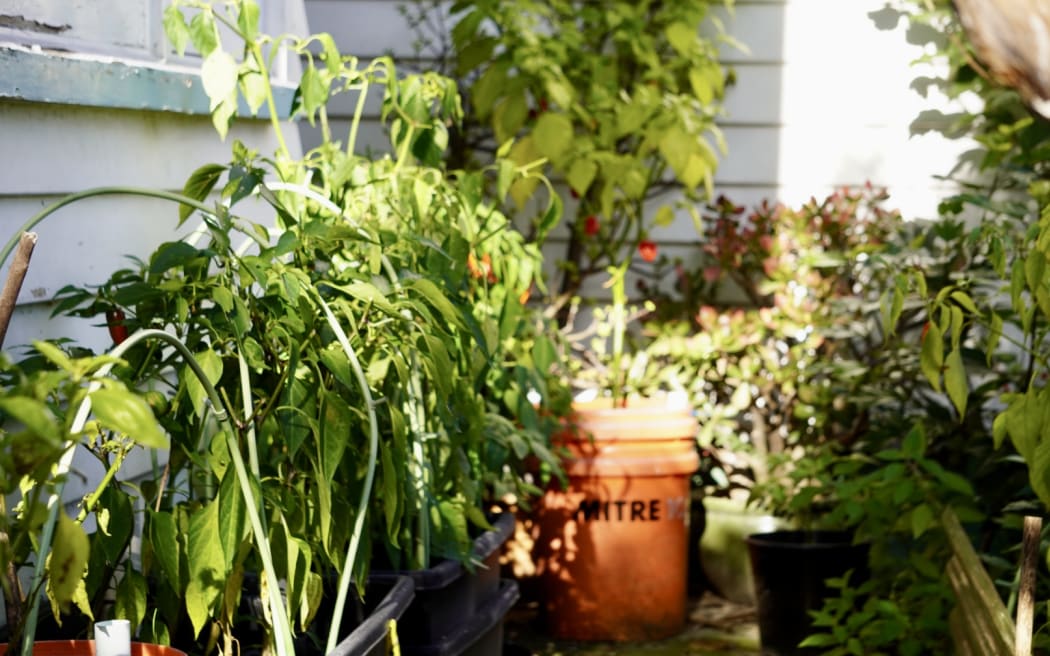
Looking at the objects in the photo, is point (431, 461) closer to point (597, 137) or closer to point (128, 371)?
point (128, 371)

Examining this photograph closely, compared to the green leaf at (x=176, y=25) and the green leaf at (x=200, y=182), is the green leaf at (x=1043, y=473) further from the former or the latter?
the green leaf at (x=176, y=25)

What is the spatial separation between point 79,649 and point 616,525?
252 cm

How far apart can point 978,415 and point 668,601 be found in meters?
1.07

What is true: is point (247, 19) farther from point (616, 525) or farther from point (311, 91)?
point (616, 525)

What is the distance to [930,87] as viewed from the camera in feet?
16.3

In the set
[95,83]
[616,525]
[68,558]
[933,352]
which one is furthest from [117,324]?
[616,525]

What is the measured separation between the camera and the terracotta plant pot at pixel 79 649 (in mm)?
1614

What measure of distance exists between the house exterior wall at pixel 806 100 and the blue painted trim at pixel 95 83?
2.24m

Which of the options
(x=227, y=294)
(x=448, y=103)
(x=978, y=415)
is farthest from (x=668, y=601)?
(x=227, y=294)

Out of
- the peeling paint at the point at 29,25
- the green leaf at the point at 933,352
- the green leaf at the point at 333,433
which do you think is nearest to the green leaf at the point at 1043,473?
the green leaf at the point at 933,352

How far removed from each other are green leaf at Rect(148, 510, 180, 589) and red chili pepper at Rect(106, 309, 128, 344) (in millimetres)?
364

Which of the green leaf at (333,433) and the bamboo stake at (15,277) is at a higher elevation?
the bamboo stake at (15,277)

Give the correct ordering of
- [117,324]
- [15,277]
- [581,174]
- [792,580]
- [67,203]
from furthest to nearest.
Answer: [581,174] → [792,580] → [117,324] → [67,203] → [15,277]

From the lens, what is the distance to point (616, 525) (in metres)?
4.02
